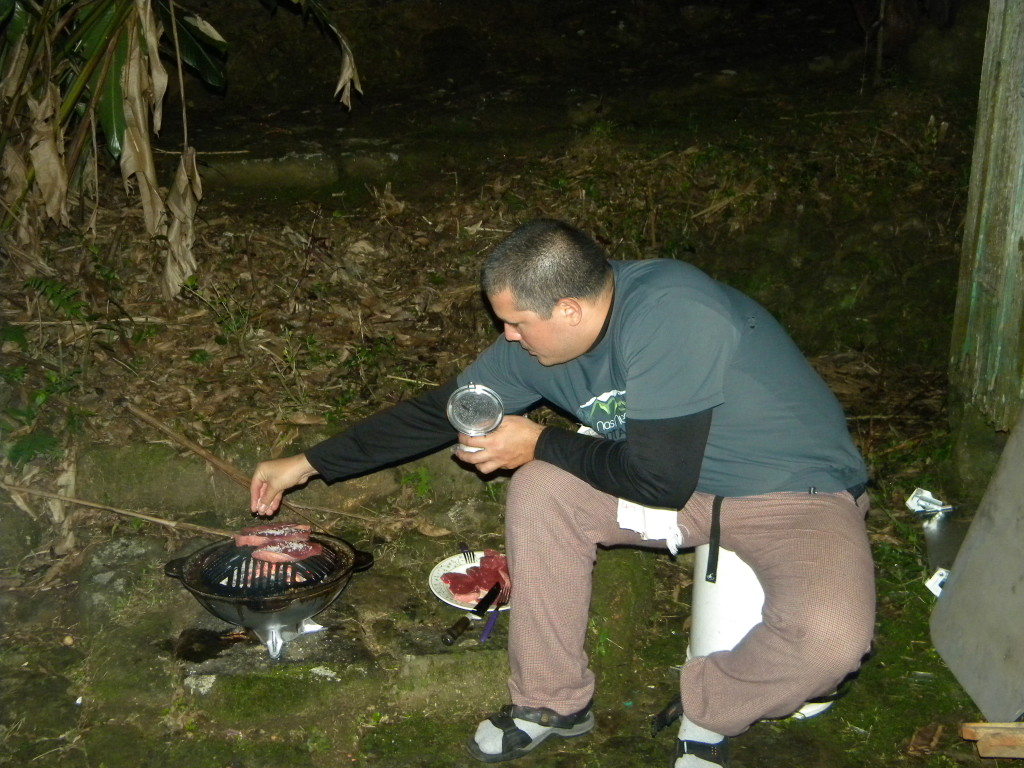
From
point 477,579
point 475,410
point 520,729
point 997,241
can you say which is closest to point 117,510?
point 477,579

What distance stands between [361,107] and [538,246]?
3987 mm

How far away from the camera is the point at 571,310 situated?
111 inches

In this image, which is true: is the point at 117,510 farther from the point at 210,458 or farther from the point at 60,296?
the point at 60,296

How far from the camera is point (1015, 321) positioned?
12.6ft

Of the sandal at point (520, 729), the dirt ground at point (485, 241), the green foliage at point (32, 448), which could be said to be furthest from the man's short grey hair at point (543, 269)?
the green foliage at point (32, 448)

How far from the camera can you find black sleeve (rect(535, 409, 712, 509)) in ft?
8.95

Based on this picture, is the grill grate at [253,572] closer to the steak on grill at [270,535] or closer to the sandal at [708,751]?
the steak on grill at [270,535]

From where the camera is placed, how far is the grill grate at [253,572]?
320cm

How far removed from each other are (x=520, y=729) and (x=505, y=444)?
2.87ft

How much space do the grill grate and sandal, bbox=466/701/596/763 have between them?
714 mm

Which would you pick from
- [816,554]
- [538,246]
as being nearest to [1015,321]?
[816,554]

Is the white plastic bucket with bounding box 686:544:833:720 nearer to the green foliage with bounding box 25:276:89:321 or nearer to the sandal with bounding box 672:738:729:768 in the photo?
Answer: the sandal with bounding box 672:738:729:768

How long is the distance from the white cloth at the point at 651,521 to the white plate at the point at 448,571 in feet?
2.36

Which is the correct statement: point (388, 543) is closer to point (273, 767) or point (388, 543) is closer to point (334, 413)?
point (334, 413)
